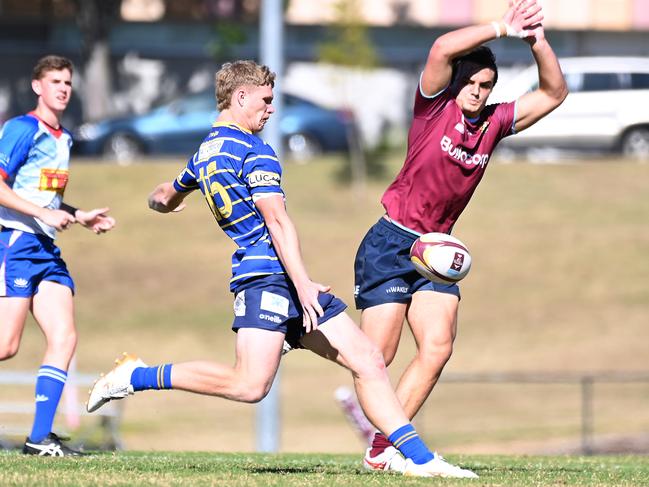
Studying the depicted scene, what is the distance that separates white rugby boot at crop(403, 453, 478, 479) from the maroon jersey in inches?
60.8

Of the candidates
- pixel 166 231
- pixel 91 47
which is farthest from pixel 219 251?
pixel 91 47

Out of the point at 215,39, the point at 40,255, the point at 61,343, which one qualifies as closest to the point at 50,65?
the point at 40,255

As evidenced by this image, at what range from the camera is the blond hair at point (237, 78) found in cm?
700

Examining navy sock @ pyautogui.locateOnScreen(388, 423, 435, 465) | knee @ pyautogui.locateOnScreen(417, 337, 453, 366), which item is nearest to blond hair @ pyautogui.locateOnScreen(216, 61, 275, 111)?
knee @ pyautogui.locateOnScreen(417, 337, 453, 366)

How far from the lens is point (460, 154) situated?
25.5 ft

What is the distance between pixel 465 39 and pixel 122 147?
25.1 metres

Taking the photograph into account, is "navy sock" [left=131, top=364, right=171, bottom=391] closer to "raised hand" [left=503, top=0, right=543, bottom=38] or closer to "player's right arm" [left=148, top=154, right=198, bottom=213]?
"player's right arm" [left=148, top=154, right=198, bottom=213]

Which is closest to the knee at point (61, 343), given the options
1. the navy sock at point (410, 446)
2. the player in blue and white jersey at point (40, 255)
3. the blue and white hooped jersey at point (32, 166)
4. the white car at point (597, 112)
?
the player in blue and white jersey at point (40, 255)

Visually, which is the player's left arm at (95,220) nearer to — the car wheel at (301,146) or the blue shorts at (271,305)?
the blue shorts at (271,305)

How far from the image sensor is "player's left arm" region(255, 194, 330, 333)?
662 centimetres

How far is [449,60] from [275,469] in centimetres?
239

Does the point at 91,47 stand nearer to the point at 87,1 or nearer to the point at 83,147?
the point at 87,1

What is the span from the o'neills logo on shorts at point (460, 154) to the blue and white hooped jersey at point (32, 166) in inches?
94.1

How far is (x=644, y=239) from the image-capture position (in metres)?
27.5
